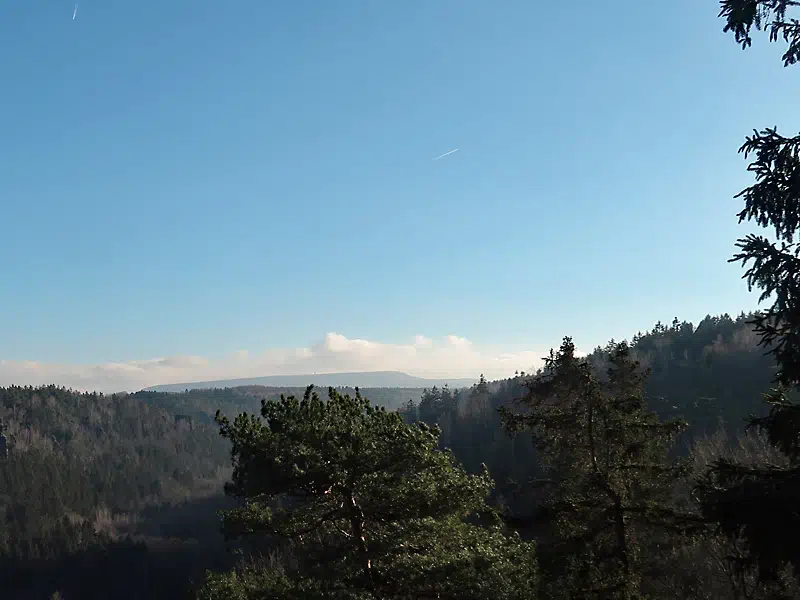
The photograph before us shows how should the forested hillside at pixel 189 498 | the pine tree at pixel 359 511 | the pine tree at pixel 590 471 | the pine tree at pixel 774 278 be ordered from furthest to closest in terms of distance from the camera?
the forested hillside at pixel 189 498
the pine tree at pixel 590 471
the pine tree at pixel 359 511
the pine tree at pixel 774 278

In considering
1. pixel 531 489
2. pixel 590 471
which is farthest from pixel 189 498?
pixel 590 471

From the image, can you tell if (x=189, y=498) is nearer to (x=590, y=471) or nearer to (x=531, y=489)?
(x=531, y=489)

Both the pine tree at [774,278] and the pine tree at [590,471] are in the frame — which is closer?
the pine tree at [774,278]

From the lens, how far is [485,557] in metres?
12.1

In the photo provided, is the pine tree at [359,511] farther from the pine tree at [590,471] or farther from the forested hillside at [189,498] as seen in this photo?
the forested hillside at [189,498]

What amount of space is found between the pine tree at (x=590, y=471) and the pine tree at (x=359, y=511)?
0.94 m

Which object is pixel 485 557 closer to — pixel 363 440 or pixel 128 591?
pixel 363 440

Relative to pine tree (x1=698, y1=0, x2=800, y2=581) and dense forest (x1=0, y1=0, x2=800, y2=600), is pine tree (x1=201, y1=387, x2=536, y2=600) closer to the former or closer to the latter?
dense forest (x1=0, y1=0, x2=800, y2=600)

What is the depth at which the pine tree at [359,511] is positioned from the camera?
11.8 metres

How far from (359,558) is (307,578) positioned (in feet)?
3.62

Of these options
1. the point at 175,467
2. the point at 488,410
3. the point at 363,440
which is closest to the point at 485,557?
the point at 363,440

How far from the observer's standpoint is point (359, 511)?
12516 mm

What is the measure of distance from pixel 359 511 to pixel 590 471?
5215 mm

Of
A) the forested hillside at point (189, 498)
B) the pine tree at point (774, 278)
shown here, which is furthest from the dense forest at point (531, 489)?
the forested hillside at point (189, 498)
